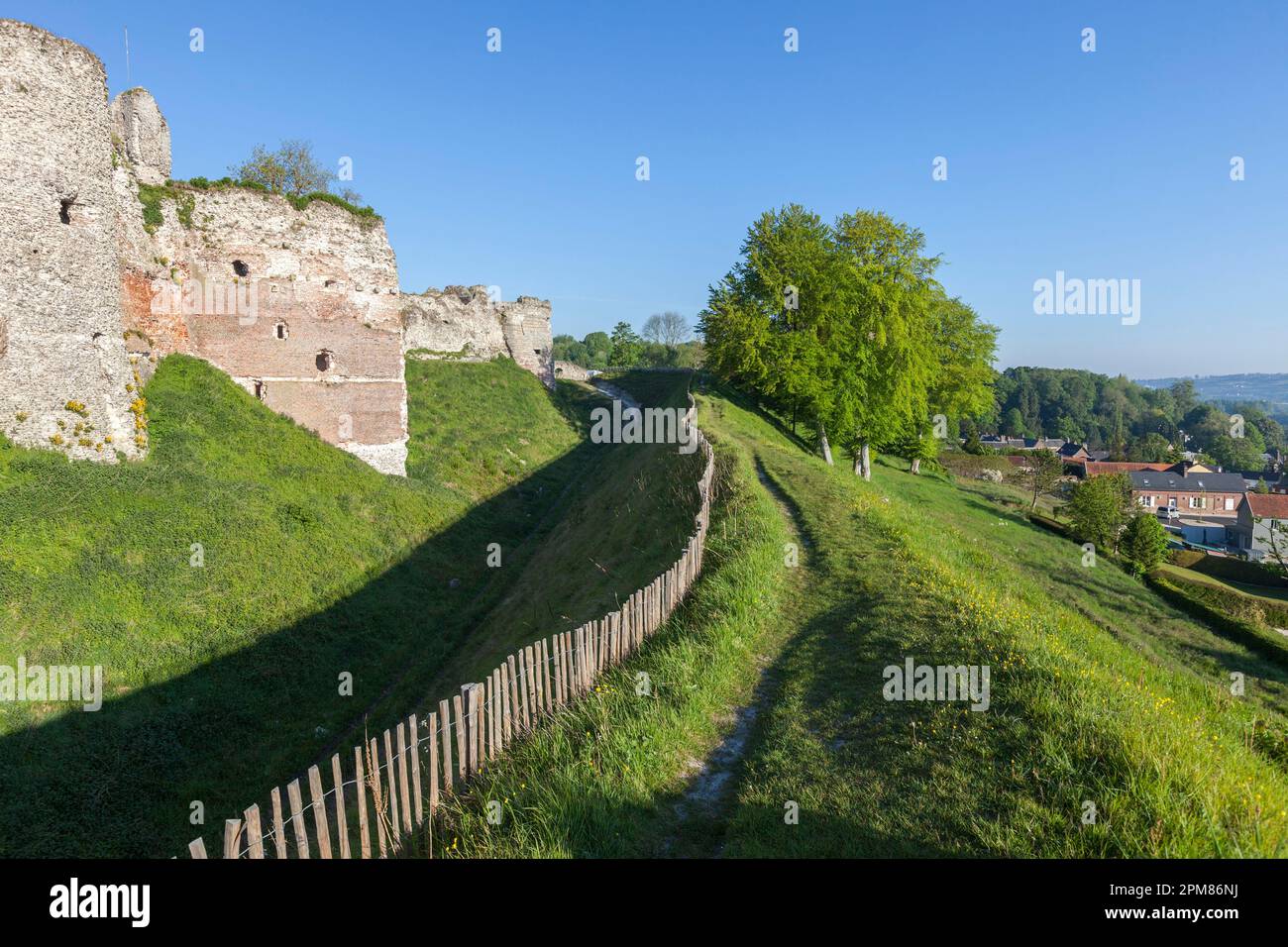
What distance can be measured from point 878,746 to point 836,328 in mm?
30015

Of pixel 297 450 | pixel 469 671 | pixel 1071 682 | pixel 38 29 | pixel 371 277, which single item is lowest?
pixel 469 671

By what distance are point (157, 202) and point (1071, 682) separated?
27622 millimetres

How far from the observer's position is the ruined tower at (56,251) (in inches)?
620

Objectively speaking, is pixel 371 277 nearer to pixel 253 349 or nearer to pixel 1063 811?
pixel 253 349

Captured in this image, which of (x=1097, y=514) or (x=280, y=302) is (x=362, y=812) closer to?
(x=280, y=302)

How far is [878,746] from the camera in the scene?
7559 mm

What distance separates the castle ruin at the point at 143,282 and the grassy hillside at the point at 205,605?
1.23 meters

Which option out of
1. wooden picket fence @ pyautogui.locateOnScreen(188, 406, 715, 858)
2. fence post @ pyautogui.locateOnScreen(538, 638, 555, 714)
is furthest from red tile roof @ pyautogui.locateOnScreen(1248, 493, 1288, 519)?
fence post @ pyautogui.locateOnScreen(538, 638, 555, 714)

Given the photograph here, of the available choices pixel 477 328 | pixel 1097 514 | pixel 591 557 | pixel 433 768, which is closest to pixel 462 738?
pixel 433 768

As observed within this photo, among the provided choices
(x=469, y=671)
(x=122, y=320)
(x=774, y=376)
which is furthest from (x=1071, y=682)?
(x=774, y=376)

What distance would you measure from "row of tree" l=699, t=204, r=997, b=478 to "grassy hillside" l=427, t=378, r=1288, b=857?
21.3 meters

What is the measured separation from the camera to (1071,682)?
821 centimetres

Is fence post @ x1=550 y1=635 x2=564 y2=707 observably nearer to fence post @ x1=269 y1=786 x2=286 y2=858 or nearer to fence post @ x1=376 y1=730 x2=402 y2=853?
fence post @ x1=376 y1=730 x2=402 y2=853

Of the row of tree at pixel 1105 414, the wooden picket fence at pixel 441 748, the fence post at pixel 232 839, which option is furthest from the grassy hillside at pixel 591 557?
the row of tree at pixel 1105 414
